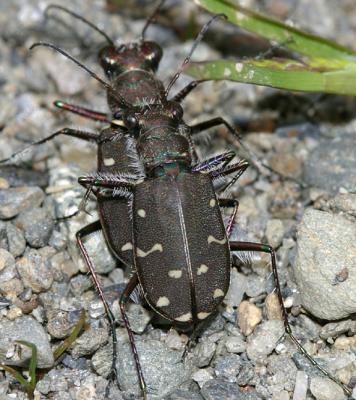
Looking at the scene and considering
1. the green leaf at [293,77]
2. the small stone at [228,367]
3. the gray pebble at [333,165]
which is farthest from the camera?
the gray pebble at [333,165]

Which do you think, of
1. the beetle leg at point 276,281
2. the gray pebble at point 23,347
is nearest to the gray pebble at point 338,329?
the beetle leg at point 276,281

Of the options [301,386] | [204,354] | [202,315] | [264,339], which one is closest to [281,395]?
[301,386]

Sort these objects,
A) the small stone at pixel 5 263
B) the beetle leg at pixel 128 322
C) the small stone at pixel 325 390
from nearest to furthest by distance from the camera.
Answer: the small stone at pixel 325 390, the beetle leg at pixel 128 322, the small stone at pixel 5 263

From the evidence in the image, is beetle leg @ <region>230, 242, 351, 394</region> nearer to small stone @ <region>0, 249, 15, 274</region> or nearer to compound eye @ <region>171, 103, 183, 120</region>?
compound eye @ <region>171, 103, 183, 120</region>

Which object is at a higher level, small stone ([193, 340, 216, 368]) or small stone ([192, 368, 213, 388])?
small stone ([193, 340, 216, 368])

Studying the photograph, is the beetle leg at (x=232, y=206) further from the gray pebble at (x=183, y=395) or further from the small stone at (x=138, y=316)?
the gray pebble at (x=183, y=395)

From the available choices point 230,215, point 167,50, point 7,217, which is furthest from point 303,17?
point 7,217

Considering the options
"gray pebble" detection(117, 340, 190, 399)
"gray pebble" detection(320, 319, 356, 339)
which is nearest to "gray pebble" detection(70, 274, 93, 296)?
"gray pebble" detection(117, 340, 190, 399)
